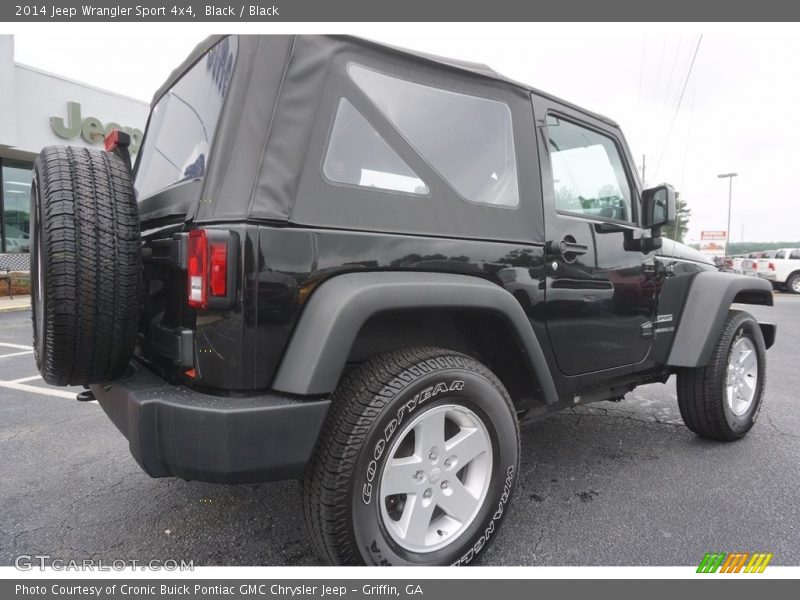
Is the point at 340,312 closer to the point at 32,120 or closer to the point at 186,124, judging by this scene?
the point at 186,124

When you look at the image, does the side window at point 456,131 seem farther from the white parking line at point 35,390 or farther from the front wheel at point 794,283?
the front wheel at point 794,283

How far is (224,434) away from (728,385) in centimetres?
308

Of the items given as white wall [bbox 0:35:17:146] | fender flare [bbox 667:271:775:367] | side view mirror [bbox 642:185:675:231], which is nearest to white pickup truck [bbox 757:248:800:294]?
fender flare [bbox 667:271:775:367]

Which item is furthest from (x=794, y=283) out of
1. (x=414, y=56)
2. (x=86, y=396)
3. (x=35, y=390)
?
(x=86, y=396)

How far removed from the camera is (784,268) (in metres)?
17.9

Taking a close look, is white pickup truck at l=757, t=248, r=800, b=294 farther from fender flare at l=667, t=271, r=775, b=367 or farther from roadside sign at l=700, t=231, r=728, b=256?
fender flare at l=667, t=271, r=775, b=367

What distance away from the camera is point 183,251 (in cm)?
164

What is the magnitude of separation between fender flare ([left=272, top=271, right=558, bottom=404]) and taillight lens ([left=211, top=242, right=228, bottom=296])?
0.25 metres

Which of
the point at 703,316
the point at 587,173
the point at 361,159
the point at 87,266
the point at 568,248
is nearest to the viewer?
the point at 87,266

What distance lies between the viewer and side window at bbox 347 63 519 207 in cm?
187

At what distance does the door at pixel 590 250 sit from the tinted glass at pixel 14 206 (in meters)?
15.2

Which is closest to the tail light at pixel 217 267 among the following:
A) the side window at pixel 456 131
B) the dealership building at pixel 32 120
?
the side window at pixel 456 131

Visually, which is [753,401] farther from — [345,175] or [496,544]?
[345,175]

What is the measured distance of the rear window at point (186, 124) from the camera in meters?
1.77
